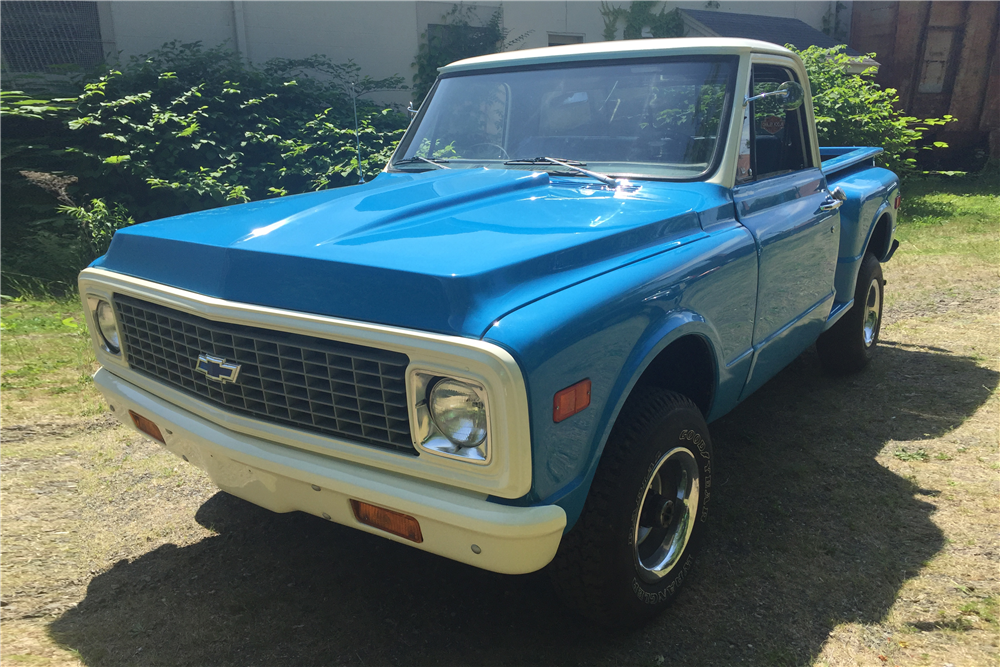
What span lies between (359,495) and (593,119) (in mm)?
1959

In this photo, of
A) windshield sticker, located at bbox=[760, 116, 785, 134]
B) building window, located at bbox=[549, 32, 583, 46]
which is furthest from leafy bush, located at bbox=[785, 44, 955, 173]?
windshield sticker, located at bbox=[760, 116, 785, 134]

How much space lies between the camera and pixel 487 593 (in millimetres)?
2734

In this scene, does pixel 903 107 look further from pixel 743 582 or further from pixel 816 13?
pixel 743 582

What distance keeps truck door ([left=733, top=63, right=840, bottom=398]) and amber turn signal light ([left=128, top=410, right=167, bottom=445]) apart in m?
2.31

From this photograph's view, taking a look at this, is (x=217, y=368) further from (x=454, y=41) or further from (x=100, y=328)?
(x=454, y=41)

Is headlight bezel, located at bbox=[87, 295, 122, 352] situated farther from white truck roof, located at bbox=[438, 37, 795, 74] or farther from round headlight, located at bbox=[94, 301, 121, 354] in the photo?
white truck roof, located at bbox=[438, 37, 795, 74]

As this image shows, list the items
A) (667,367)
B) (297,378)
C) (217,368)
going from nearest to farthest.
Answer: (297,378) < (217,368) < (667,367)

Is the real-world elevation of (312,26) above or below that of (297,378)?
above

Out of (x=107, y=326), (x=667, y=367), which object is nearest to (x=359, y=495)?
(x=667, y=367)

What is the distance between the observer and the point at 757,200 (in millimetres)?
3170

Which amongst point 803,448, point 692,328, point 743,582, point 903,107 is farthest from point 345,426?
point 903,107

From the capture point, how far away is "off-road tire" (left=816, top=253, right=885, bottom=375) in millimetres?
4617

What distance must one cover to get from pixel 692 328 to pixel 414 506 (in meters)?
1.13

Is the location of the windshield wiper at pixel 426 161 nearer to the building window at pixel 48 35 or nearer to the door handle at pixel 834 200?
the door handle at pixel 834 200
